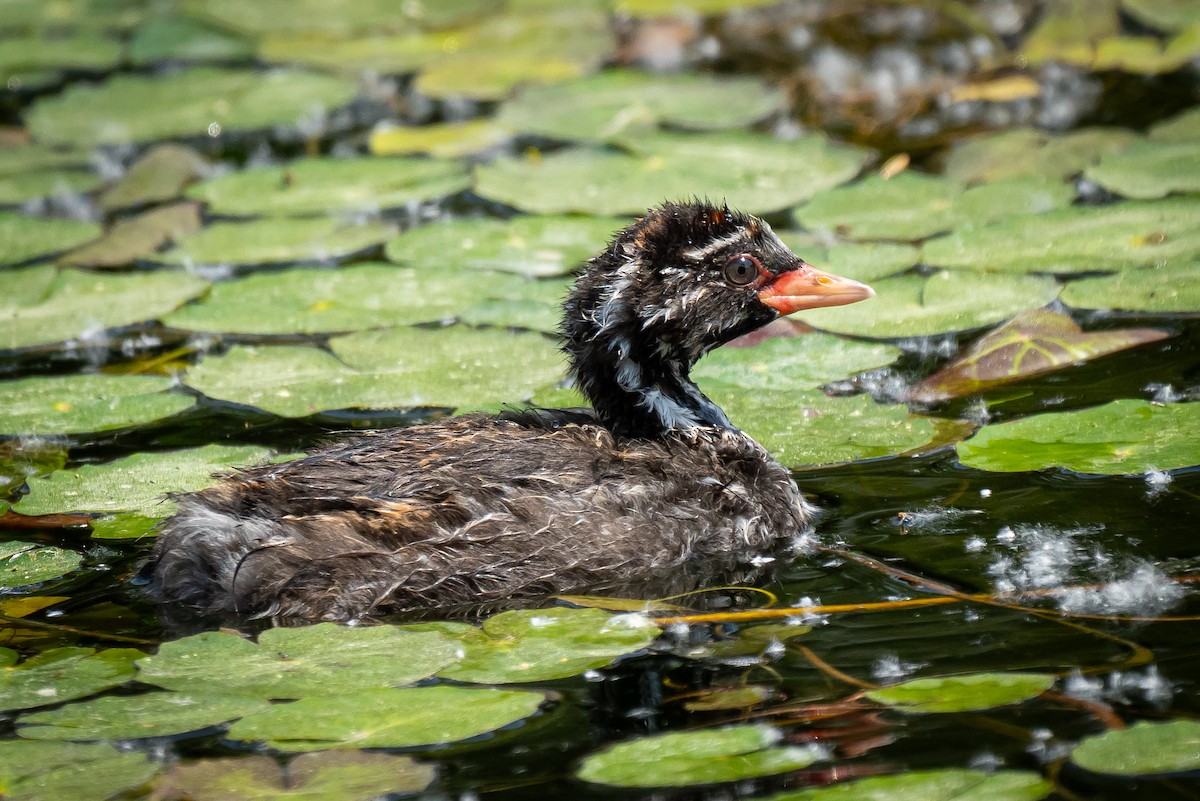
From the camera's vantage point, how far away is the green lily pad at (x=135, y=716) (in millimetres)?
5023

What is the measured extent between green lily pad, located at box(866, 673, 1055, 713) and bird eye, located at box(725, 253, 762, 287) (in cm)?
228

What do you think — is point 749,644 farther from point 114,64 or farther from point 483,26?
point 114,64

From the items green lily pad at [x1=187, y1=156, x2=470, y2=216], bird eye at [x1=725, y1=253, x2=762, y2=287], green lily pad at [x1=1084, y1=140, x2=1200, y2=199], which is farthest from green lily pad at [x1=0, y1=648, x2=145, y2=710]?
green lily pad at [x1=1084, y1=140, x2=1200, y2=199]

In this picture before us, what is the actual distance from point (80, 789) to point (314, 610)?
4.29 ft

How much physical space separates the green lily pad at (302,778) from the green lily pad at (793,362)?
3.50m

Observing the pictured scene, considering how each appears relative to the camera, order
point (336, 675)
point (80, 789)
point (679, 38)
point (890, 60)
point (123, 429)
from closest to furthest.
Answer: point (80, 789) < point (336, 675) < point (123, 429) < point (890, 60) < point (679, 38)

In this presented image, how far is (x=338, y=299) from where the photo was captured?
8977 millimetres

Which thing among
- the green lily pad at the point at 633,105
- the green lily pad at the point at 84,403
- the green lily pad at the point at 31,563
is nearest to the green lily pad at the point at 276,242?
the green lily pad at the point at 84,403

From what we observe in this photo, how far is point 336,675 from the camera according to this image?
536 cm

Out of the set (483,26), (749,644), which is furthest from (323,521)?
(483,26)

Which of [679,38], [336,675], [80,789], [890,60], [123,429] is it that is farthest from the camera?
[679,38]

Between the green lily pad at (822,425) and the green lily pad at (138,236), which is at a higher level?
the green lily pad at (138,236)

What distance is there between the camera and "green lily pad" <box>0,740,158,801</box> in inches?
184

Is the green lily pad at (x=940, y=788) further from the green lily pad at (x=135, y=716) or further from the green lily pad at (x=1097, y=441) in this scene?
the green lily pad at (x=1097, y=441)
